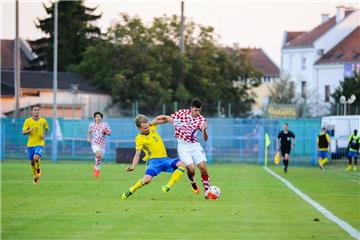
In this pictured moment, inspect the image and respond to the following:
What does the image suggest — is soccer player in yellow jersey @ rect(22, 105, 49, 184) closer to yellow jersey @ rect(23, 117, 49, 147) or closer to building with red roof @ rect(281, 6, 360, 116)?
yellow jersey @ rect(23, 117, 49, 147)

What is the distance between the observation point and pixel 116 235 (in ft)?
46.6

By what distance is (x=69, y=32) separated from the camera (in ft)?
330

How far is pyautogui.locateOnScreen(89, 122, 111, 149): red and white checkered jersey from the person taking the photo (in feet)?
105

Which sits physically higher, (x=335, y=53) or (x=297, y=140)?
(x=335, y=53)

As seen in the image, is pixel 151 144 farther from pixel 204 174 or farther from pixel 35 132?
pixel 35 132

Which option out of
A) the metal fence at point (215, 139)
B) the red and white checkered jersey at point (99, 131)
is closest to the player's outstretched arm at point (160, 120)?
the red and white checkered jersey at point (99, 131)

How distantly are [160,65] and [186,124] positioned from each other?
52857mm

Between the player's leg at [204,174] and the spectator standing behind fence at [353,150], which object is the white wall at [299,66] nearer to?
the spectator standing behind fence at [353,150]

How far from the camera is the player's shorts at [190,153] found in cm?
2192

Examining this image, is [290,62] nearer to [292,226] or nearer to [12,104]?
[12,104]

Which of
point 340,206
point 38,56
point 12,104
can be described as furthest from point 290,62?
point 340,206

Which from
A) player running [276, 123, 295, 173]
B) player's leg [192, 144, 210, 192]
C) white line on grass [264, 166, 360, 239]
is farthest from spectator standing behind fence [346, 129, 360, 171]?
player's leg [192, 144, 210, 192]

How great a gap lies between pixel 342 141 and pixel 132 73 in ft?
82.9

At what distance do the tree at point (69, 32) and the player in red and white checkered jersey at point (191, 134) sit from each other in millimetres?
76899
